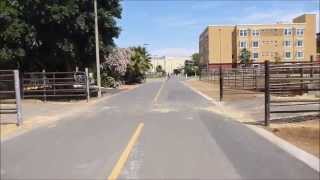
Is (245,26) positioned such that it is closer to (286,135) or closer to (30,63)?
(30,63)

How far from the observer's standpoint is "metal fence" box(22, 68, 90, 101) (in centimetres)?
3794

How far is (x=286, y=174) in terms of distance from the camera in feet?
33.2

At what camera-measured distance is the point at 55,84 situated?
37844mm

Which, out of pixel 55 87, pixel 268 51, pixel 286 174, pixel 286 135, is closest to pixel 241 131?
pixel 286 135

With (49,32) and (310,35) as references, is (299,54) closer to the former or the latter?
(310,35)

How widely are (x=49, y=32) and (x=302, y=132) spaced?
26077 mm

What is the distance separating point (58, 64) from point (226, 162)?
105 feet

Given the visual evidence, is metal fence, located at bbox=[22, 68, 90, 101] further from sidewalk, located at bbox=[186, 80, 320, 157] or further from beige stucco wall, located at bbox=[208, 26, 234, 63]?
beige stucco wall, located at bbox=[208, 26, 234, 63]

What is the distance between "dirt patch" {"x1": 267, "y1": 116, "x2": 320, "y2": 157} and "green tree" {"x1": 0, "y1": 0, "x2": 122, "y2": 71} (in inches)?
869

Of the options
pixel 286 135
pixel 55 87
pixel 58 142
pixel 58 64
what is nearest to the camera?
pixel 58 142

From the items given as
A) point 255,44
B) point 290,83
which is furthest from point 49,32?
point 255,44

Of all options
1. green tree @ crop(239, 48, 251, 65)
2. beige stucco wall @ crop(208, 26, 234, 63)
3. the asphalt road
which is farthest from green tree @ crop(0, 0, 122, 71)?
beige stucco wall @ crop(208, 26, 234, 63)

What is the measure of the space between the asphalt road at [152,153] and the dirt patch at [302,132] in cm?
74

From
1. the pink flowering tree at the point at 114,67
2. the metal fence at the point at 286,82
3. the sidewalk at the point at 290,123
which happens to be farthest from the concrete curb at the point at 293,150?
the pink flowering tree at the point at 114,67
